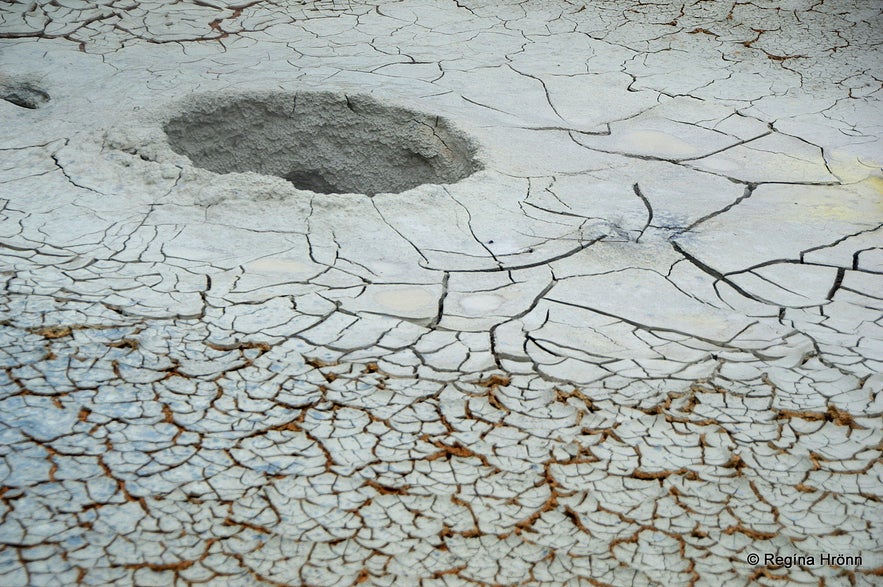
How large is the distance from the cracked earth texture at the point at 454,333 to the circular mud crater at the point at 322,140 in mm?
71

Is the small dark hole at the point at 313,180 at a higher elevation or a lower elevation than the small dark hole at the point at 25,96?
lower

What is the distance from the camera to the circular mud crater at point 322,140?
12.0ft

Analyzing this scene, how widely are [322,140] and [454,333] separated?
5.57 feet

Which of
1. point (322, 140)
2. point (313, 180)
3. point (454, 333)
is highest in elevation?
point (454, 333)

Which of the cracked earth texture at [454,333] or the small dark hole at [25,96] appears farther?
the small dark hole at [25,96]

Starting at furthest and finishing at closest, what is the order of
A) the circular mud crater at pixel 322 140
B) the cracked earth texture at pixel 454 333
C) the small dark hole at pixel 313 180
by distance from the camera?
the small dark hole at pixel 313 180
the circular mud crater at pixel 322 140
the cracked earth texture at pixel 454 333

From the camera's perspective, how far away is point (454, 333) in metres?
2.40

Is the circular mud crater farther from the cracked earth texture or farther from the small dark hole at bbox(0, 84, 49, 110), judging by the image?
the small dark hole at bbox(0, 84, 49, 110)

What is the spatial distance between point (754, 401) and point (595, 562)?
69 centimetres

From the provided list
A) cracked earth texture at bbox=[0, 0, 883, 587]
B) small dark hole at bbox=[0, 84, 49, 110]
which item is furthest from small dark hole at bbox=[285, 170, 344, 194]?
small dark hole at bbox=[0, 84, 49, 110]

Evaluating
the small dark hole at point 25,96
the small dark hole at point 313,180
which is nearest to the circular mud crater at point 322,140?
the small dark hole at point 313,180

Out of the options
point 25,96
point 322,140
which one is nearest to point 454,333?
point 322,140

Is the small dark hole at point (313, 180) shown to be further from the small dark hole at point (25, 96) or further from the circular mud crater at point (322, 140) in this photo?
the small dark hole at point (25, 96)

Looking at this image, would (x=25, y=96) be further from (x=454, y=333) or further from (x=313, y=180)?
(x=454, y=333)
